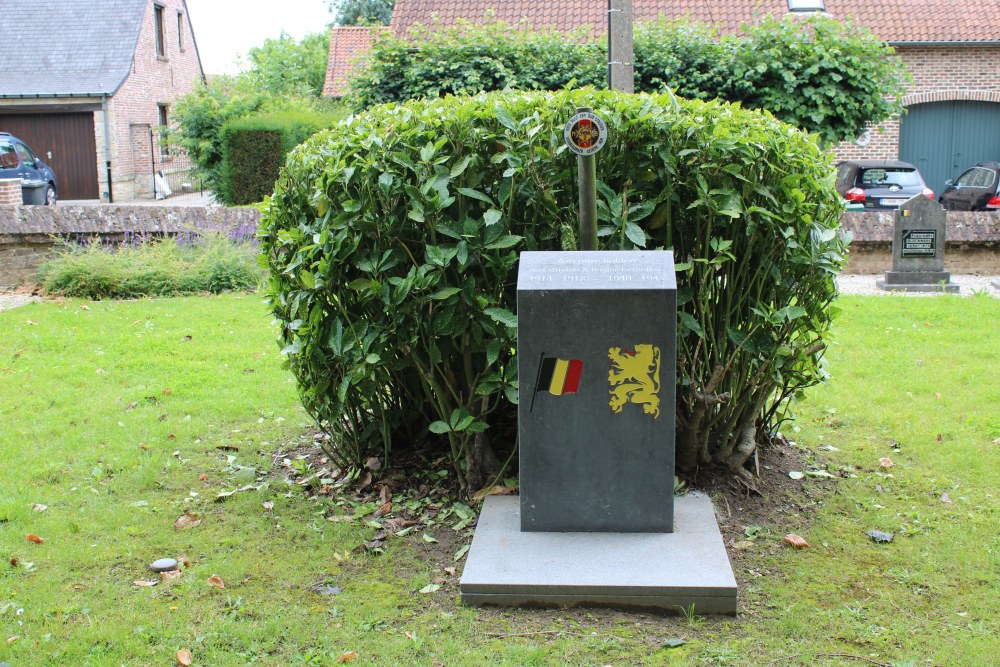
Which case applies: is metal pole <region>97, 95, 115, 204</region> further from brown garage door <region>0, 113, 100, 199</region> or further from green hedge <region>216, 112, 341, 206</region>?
green hedge <region>216, 112, 341, 206</region>

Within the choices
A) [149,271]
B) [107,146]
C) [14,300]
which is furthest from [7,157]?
[149,271]

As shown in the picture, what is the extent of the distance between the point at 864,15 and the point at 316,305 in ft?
74.6

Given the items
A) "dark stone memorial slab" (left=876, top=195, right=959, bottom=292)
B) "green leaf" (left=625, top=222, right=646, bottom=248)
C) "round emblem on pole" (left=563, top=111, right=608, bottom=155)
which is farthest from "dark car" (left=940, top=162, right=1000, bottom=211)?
"round emblem on pole" (left=563, top=111, right=608, bottom=155)

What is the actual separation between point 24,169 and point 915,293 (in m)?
19.6

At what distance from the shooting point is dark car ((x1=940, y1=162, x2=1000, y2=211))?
1722 cm

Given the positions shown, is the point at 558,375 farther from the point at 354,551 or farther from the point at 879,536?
the point at 879,536

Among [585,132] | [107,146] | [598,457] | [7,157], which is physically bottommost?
[598,457]

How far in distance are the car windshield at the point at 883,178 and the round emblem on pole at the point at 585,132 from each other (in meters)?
14.6

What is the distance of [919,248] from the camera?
11.4 m

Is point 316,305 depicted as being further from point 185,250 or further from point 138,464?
point 185,250

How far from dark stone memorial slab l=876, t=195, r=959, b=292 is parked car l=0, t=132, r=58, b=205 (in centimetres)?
1799

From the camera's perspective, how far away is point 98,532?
14.2 ft

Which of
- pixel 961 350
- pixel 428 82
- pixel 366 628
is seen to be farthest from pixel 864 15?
pixel 366 628

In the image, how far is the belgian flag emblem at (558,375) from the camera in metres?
3.77
